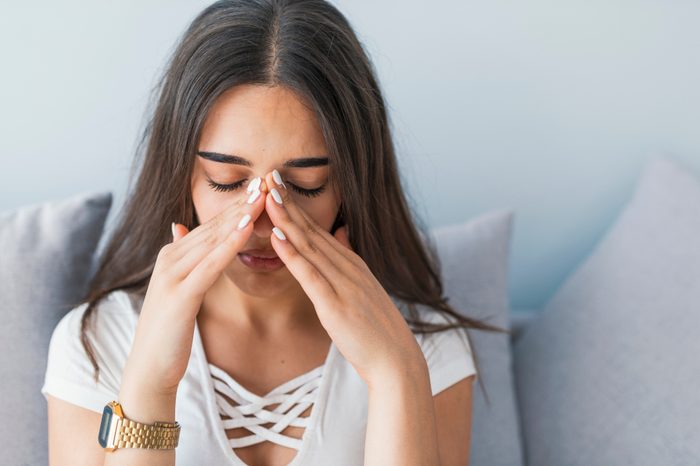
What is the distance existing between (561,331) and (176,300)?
853 mm

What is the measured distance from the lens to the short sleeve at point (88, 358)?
1216mm

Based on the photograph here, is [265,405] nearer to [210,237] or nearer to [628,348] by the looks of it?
[210,237]

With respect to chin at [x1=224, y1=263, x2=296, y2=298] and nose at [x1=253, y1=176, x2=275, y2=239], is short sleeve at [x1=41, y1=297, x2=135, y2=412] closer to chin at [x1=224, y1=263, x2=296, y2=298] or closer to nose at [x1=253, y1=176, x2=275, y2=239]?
chin at [x1=224, y1=263, x2=296, y2=298]

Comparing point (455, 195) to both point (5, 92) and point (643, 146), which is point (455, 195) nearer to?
point (643, 146)

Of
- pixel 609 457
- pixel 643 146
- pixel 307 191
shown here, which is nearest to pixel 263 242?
pixel 307 191

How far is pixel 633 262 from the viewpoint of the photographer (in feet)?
5.39

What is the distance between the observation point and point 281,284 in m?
1.26

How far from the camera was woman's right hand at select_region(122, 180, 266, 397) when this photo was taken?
1103mm

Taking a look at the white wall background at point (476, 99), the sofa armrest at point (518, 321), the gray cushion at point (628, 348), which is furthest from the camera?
the sofa armrest at point (518, 321)

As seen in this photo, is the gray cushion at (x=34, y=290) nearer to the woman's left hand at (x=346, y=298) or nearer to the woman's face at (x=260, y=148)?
the woman's face at (x=260, y=148)

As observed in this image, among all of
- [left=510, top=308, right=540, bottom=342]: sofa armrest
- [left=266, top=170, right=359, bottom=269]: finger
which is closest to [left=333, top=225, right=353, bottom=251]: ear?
[left=266, top=170, right=359, bottom=269]: finger

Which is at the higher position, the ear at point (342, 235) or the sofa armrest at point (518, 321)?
the ear at point (342, 235)

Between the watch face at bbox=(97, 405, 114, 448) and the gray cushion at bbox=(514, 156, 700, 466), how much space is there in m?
0.82

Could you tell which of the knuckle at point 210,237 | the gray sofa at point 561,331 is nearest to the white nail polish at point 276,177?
the knuckle at point 210,237
